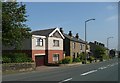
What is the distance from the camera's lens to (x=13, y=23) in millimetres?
35438

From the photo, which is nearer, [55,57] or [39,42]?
[39,42]

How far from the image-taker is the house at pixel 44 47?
49.7 meters

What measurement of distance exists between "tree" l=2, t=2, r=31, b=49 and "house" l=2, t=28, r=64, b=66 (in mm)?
12028

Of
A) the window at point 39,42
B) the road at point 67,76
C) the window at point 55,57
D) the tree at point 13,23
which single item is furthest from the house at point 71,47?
the road at point 67,76

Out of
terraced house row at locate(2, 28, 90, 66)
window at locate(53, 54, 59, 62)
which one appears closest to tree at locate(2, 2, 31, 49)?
terraced house row at locate(2, 28, 90, 66)

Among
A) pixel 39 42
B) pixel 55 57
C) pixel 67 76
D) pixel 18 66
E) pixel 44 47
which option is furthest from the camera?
pixel 55 57

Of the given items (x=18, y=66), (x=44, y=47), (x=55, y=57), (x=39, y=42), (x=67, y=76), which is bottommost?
(x=67, y=76)

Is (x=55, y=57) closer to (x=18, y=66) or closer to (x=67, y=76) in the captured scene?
(x=18, y=66)

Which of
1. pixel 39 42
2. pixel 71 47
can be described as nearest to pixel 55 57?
pixel 39 42

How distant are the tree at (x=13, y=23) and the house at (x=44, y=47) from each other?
39.5ft

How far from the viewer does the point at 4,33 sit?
112 feet

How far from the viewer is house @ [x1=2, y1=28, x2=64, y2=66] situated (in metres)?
49.7

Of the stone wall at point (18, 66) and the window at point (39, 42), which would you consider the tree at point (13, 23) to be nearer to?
the stone wall at point (18, 66)

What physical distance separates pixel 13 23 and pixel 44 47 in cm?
1857
